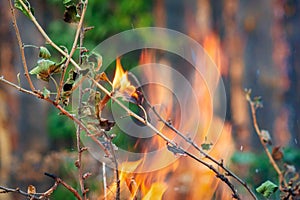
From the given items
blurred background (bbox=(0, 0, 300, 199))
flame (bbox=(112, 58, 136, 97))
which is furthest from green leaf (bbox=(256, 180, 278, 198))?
blurred background (bbox=(0, 0, 300, 199))

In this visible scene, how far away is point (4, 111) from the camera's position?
4133 mm

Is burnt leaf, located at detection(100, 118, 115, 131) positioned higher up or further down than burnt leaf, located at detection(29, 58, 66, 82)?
further down

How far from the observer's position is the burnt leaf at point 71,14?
0.75m

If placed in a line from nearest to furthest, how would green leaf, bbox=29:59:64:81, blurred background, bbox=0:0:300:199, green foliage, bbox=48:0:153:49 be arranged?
1. green leaf, bbox=29:59:64:81
2. blurred background, bbox=0:0:300:199
3. green foliage, bbox=48:0:153:49

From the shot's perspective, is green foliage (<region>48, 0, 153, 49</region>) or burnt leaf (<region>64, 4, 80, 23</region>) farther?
green foliage (<region>48, 0, 153, 49</region>)

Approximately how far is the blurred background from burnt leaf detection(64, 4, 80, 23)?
11.5 ft

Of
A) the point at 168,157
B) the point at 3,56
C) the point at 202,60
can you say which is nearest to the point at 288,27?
the point at 202,60

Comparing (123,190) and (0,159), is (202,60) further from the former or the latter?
(123,190)

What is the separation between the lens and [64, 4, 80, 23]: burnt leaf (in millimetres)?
754

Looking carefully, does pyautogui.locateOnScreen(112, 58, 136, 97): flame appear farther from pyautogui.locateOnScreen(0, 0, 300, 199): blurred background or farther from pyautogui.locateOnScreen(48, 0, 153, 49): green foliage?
pyautogui.locateOnScreen(48, 0, 153, 49): green foliage

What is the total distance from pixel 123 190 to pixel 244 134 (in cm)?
396

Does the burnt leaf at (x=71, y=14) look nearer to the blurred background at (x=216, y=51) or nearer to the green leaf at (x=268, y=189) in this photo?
the green leaf at (x=268, y=189)

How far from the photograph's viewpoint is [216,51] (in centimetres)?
484

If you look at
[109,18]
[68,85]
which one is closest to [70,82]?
[68,85]
